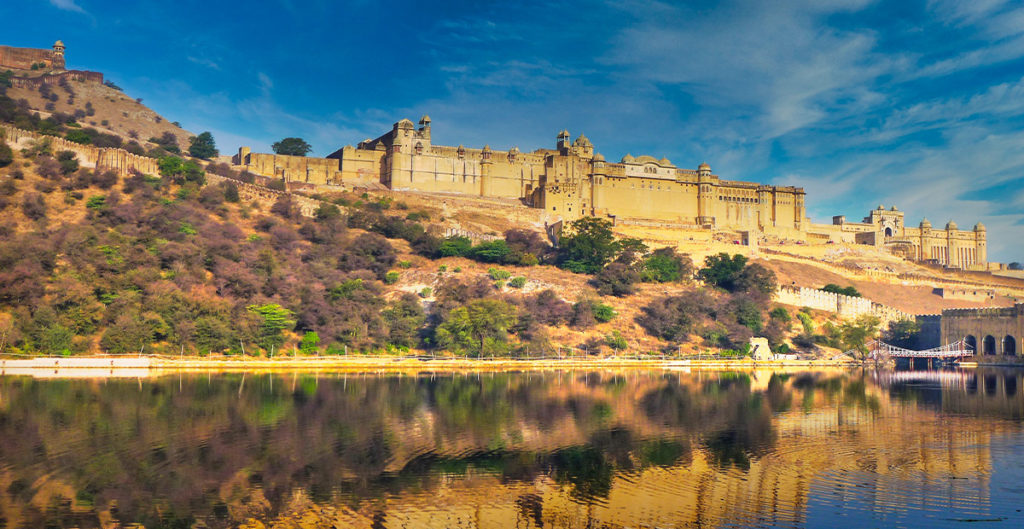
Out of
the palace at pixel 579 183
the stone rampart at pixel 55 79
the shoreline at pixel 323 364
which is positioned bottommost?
the shoreline at pixel 323 364

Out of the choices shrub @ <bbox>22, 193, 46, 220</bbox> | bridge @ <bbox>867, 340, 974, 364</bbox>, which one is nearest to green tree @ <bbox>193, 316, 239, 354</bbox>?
shrub @ <bbox>22, 193, 46, 220</bbox>

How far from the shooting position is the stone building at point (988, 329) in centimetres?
4631

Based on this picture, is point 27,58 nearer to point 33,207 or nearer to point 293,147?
point 293,147

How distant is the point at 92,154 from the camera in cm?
4869

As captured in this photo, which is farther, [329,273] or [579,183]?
[579,183]

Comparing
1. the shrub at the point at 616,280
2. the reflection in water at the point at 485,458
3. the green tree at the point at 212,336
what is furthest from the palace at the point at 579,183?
the reflection in water at the point at 485,458

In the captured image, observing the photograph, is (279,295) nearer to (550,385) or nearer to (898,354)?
(550,385)

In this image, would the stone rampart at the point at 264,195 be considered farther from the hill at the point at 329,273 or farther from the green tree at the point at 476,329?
the green tree at the point at 476,329

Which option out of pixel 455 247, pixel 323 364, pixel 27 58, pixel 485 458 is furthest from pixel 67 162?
pixel 27 58

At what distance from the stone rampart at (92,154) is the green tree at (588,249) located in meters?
29.2

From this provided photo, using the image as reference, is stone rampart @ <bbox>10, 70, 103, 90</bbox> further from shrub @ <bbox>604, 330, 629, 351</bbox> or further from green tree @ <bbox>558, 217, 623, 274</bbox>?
shrub @ <bbox>604, 330, 629, 351</bbox>

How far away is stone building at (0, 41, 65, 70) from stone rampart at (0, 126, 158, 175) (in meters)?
42.6

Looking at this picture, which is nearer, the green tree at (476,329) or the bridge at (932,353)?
the green tree at (476,329)

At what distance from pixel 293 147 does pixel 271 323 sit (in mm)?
40487
